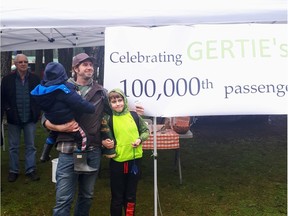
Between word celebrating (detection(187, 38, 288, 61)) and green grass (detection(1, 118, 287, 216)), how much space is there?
1782 millimetres

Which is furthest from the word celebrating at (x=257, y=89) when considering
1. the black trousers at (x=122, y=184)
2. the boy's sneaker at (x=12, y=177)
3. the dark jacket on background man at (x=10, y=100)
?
the boy's sneaker at (x=12, y=177)

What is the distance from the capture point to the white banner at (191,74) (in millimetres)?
3164

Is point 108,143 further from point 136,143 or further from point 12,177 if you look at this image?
point 12,177

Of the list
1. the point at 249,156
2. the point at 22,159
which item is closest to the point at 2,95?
the point at 22,159

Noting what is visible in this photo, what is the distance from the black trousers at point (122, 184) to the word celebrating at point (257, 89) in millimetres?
1038

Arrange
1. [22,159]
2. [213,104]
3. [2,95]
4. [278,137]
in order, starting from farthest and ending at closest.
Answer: [278,137], [22,159], [2,95], [213,104]

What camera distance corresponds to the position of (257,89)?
317 centimetres

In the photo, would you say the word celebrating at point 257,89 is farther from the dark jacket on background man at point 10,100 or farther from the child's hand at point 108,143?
the dark jacket on background man at point 10,100

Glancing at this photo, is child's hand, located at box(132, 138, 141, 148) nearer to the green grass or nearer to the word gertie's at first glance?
the word gertie's

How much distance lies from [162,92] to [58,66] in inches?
36.0

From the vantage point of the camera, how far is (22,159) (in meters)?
6.01

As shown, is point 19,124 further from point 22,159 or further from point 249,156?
point 249,156

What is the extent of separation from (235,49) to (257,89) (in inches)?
15.9

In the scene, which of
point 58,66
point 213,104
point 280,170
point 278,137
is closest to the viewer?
point 58,66
